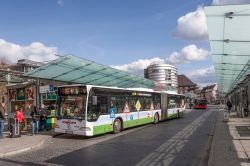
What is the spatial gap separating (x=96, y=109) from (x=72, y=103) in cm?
131

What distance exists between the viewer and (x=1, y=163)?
10992 mm

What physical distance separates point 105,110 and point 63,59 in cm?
400

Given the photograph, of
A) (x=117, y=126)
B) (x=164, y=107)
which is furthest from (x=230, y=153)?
(x=164, y=107)

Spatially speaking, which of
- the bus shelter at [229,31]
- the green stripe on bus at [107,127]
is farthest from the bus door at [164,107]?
the bus shelter at [229,31]

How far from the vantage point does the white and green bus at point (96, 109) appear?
17.8 metres

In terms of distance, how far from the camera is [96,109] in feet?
60.1

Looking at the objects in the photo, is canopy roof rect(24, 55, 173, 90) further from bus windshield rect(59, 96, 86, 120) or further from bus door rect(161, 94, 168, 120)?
bus door rect(161, 94, 168, 120)

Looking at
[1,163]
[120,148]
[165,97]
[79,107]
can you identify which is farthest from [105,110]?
[165,97]

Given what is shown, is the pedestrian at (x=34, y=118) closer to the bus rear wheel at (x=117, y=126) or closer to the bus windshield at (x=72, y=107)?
the bus windshield at (x=72, y=107)

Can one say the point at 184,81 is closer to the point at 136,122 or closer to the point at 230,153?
the point at 136,122

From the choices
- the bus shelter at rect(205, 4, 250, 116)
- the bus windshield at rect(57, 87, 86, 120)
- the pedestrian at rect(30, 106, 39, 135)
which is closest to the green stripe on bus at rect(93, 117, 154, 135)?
the bus windshield at rect(57, 87, 86, 120)

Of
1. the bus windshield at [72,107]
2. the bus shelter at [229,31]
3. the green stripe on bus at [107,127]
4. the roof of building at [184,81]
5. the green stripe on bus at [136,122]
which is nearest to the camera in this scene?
the bus shelter at [229,31]

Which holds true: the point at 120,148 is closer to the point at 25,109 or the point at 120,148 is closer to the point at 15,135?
the point at 15,135

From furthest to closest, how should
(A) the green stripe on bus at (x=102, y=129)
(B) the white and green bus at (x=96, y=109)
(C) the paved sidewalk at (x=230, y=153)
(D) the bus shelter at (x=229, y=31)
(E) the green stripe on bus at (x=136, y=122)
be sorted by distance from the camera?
1. (E) the green stripe on bus at (x=136, y=122)
2. (A) the green stripe on bus at (x=102, y=129)
3. (B) the white and green bus at (x=96, y=109)
4. (D) the bus shelter at (x=229, y=31)
5. (C) the paved sidewalk at (x=230, y=153)
